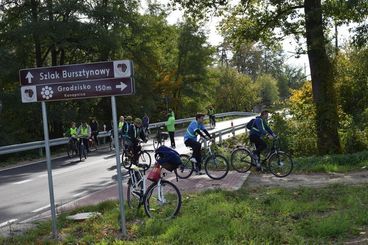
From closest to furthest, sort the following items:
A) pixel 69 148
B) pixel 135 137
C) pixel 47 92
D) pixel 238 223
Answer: pixel 238 223
pixel 47 92
pixel 135 137
pixel 69 148

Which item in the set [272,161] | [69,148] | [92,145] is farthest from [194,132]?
[92,145]

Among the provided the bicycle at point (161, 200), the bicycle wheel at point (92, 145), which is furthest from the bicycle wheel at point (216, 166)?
the bicycle wheel at point (92, 145)

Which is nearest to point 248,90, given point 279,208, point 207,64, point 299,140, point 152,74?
point 207,64

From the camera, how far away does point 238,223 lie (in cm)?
720

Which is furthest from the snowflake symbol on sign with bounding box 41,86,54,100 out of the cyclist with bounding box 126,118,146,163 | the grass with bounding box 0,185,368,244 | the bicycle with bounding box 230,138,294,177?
the cyclist with bounding box 126,118,146,163

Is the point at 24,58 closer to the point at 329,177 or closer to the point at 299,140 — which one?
the point at 299,140

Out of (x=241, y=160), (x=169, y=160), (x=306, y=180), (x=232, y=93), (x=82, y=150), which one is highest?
(x=232, y=93)

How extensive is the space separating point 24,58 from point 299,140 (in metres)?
18.5

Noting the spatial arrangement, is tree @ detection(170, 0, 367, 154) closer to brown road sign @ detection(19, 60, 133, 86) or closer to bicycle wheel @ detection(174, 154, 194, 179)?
bicycle wheel @ detection(174, 154, 194, 179)

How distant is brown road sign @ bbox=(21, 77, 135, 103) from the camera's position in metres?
7.27

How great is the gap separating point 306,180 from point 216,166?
2.54 metres

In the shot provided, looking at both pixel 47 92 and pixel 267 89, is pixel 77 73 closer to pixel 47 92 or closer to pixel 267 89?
pixel 47 92

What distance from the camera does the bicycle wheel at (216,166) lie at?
44.1ft

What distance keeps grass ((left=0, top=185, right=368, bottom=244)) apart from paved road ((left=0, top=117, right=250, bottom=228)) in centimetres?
198
